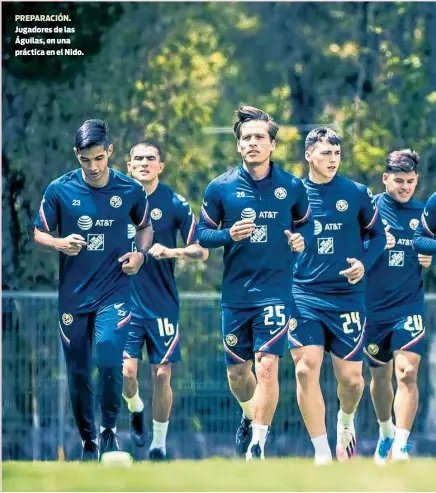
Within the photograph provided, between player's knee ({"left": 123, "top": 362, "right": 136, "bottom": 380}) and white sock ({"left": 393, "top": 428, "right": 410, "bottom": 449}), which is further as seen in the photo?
player's knee ({"left": 123, "top": 362, "right": 136, "bottom": 380})

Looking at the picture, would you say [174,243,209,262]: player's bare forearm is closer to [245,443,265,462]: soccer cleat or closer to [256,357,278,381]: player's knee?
[256,357,278,381]: player's knee

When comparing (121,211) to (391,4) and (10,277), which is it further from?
(391,4)

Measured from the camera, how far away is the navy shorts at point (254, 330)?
1363 cm

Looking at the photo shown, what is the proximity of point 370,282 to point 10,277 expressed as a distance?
5.54m

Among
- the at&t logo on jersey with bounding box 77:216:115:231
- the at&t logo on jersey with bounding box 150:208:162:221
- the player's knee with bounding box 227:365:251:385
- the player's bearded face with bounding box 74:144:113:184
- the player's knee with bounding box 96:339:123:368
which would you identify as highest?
the player's bearded face with bounding box 74:144:113:184

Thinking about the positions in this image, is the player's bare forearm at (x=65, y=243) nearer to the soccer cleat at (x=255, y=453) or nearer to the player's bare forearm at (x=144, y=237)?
the player's bare forearm at (x=144, y=237)

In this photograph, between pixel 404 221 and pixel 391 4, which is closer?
pixel 404 221

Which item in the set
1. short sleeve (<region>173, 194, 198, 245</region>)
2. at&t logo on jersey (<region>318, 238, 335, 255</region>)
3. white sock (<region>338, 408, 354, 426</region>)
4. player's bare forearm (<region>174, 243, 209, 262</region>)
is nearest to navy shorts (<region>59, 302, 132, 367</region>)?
player's bare forearm (<region>174, 243, 209, 262</region>)

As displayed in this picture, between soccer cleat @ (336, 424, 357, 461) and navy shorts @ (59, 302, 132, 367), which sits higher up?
navy shorts @ (59, 302, 132, 367)

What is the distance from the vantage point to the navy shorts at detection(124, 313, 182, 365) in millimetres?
15172

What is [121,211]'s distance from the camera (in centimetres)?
1387

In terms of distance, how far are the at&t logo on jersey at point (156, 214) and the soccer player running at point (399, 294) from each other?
1.80 meters

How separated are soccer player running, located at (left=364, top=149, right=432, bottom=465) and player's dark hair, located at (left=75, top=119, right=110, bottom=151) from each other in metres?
2.69

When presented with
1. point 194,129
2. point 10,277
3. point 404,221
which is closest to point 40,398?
point 10,277
